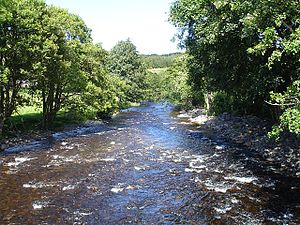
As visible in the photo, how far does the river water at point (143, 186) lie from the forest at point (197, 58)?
361cm

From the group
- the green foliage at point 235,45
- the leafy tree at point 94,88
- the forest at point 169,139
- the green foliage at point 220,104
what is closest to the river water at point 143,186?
the forest at point 169,139

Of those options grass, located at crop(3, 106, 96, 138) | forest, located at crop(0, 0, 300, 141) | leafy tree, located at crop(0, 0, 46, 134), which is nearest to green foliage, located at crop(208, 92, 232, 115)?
forest, located at crop(0, 0, 300, 141)

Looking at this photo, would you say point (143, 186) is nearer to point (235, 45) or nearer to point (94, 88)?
point (235, 45)

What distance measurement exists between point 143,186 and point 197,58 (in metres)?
14.9

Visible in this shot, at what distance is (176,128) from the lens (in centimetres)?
3809

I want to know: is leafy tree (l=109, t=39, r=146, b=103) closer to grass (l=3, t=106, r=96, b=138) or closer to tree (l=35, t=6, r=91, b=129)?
grass (l=3, t=106, r=96, b=138)

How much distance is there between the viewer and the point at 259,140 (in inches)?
→ 1011

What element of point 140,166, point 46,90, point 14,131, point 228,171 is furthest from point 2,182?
point 46,90

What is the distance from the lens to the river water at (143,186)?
41.7ft

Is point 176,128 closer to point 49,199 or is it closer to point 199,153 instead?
point 199,153

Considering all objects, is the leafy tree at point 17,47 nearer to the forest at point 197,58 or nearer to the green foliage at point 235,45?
the forest at point 197,58

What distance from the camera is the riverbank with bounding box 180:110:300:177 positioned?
65.3ft

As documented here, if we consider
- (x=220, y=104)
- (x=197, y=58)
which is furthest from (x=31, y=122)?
(x=220, y=104)

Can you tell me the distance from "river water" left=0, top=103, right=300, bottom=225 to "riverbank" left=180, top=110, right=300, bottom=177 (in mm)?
930
